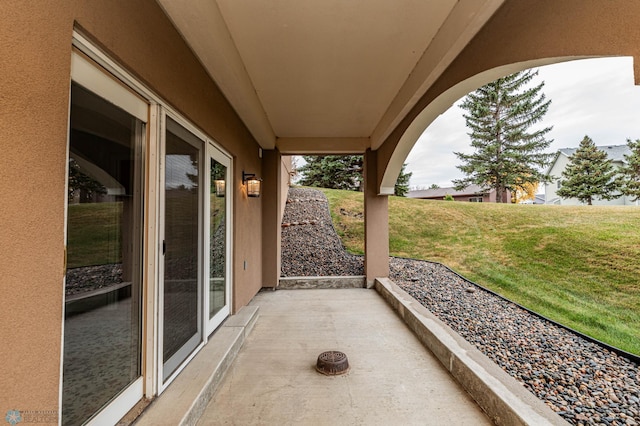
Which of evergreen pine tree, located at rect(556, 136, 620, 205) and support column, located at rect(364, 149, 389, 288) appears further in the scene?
evergreen pine tree, located at rect(556, 136, 620, 205)

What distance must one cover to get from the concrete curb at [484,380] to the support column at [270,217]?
9.77ft

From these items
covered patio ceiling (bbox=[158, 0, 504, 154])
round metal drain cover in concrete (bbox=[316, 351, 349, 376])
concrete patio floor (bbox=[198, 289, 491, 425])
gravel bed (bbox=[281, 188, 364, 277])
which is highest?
covered patio ceiling (bbox=[158, 0, 504, 154])

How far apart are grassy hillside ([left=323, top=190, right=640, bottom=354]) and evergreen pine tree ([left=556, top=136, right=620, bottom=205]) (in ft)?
26.7

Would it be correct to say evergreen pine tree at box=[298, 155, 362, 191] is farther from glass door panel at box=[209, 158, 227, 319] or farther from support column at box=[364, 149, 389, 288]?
glass door panel at box=[209, 158, 227, 319]

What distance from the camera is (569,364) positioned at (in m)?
2.78

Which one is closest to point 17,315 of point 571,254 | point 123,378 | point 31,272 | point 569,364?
point 31,272

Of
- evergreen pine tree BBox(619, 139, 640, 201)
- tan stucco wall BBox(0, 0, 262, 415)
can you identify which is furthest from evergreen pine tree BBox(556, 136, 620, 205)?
tan stucco wall BBox(0, 0, 262, 415)

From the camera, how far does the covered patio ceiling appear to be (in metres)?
2.08

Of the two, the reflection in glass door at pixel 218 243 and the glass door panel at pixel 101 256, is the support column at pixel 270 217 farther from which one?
the glass door panel at pixel 101 256

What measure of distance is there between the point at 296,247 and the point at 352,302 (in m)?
3.43

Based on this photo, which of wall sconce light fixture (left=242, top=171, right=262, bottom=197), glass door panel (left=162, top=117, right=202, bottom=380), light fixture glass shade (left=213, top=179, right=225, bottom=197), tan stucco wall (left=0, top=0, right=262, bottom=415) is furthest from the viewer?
wall sconce light fixture (left=242, top=171, right=262, bottom=197)

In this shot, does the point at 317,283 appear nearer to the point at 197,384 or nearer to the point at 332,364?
the point at 332,364

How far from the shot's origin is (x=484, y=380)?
2.07 meters

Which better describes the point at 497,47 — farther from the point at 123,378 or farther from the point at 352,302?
→ the point at 352,302
